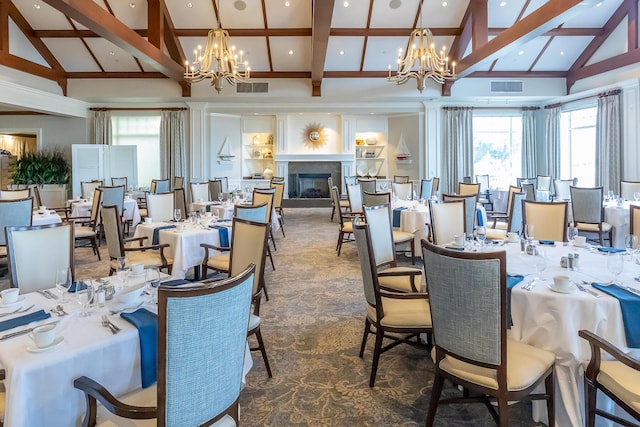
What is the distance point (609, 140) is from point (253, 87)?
→ 8581mm

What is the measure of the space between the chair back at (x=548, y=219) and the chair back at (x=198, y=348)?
3434mm

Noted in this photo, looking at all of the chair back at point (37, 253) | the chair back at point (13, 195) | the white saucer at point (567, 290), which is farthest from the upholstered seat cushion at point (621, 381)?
the chair back at point (13, 195)

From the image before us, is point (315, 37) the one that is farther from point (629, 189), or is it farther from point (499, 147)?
point (499, 147)

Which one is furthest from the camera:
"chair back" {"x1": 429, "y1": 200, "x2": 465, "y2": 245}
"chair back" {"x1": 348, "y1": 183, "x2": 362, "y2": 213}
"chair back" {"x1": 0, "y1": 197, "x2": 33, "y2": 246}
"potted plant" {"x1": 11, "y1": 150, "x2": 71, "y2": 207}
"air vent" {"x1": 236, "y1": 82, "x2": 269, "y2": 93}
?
"air vent" {"x1": 236, "y1": 82, "x2": 269, "y2": 93}

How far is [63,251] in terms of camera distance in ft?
9.32

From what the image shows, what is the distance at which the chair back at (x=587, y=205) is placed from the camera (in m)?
5.55

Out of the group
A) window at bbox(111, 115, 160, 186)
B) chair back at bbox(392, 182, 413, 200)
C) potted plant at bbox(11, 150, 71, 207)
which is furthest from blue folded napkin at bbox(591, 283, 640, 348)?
window at bbox(111, 115, 160, 186)

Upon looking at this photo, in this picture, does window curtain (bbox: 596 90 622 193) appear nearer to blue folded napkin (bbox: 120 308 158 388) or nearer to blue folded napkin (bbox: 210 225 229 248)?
blue folded napkin (bbox: 210 225 229 248)

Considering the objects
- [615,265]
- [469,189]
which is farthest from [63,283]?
[469,189]

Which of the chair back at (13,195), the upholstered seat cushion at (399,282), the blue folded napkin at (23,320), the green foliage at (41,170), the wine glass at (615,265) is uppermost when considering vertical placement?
the green foliage at (41,170)

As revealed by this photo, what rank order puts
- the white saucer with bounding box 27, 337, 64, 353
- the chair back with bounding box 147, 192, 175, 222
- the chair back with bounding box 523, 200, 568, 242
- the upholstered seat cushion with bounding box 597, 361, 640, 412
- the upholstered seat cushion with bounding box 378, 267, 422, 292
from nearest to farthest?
the white saucer with bounding box 27, 337, 64, 353 → the upholstered seat cushion with bounding box 597, 361, 640, 412 → the upholstered seat cushion with bounding box 378, 267, 422, 292 → the chair back with bounding box 523, 200, 568, 242 → the chair back with bounding box 147, 192, 175, 222

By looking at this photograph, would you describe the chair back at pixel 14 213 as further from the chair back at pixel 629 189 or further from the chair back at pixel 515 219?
the chair back at pixel 629 189

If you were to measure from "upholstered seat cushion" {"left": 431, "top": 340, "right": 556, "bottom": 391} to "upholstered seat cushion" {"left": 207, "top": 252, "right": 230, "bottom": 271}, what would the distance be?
2.43 m

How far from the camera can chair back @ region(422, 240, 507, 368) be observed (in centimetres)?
168
